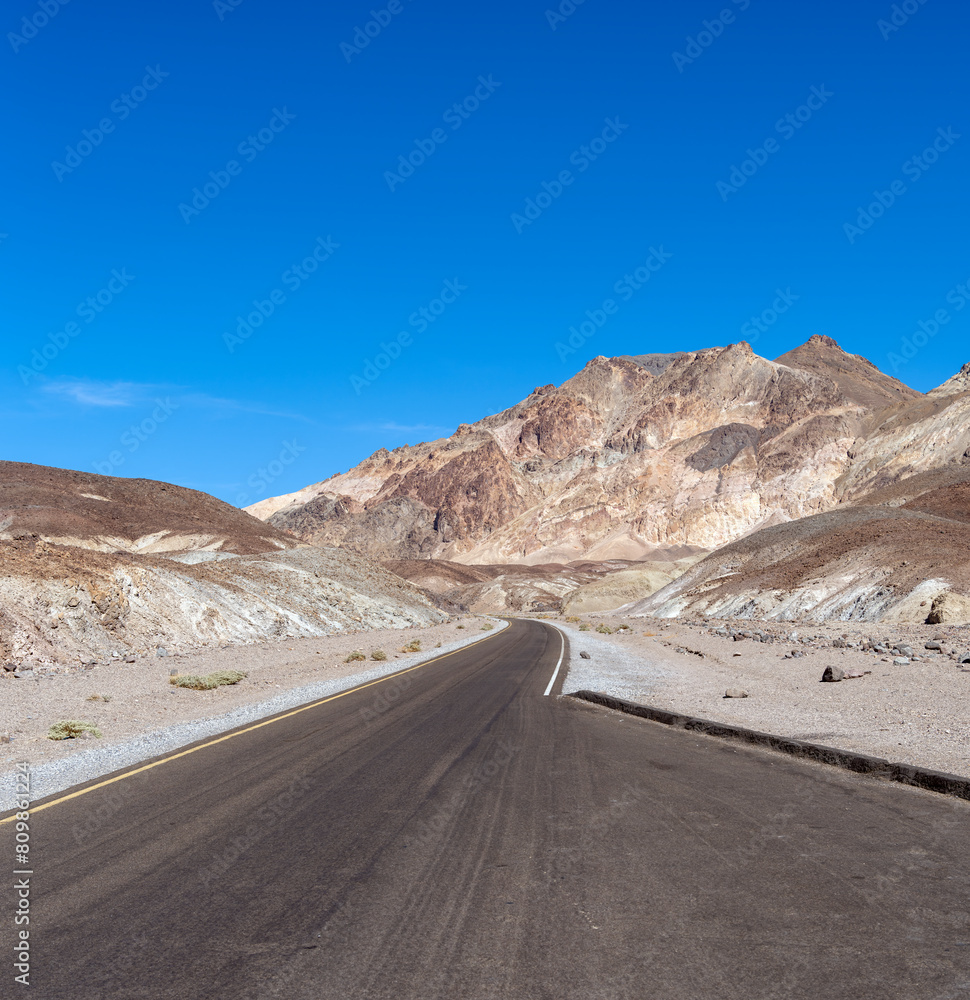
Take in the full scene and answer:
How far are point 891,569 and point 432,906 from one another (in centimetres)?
4080

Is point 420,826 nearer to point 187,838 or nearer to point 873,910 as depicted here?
point 187,838

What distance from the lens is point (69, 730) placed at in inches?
432

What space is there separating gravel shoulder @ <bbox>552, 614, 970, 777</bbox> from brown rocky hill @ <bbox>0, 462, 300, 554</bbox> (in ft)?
198

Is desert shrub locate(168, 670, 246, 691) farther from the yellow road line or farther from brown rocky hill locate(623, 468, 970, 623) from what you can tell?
brown rocky hill locate(623, 468, 970, 623)

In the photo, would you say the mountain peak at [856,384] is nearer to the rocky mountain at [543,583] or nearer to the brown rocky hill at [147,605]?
the rocky mountain at [543,583]

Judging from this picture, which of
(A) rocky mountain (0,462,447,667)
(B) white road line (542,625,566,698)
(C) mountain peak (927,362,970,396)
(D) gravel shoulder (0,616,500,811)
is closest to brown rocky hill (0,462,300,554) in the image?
(A) rocky mountain (0,462,447,667)

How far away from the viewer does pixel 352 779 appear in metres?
7.92

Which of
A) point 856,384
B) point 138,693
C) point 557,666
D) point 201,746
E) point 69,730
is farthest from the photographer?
point 856,384

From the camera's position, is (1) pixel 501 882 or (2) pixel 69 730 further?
(2) pixel 69 730

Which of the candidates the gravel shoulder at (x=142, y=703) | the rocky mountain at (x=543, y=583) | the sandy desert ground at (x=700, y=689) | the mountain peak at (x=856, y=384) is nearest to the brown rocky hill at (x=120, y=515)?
the rocky mountain at (x=543, y=583)

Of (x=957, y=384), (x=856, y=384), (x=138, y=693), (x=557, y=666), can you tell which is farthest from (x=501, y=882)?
(x=856, y=384)

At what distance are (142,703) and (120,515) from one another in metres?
81.4

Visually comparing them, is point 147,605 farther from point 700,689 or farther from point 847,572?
point 847,572

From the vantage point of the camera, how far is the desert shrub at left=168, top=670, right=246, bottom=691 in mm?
17484
